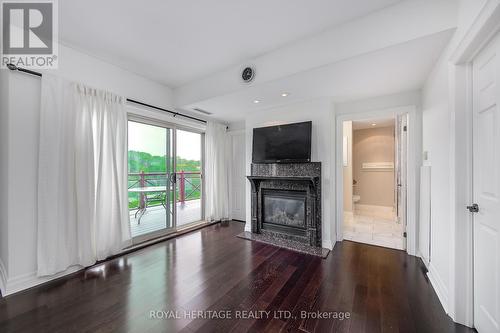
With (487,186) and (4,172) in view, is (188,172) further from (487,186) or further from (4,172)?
(487,186)

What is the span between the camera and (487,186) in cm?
135

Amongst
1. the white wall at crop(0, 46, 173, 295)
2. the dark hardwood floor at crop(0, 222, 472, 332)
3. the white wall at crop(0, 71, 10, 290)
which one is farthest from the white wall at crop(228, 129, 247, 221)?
the white wall at crop(0, 71, 10, 290)

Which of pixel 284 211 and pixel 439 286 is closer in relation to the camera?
pixel 439 286

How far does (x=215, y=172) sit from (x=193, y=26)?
285cm

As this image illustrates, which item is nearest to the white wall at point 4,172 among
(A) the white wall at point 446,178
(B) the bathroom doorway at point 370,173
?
(A) the white wall at point 446,178

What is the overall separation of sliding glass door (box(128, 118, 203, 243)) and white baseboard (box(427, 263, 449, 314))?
375 centimetres

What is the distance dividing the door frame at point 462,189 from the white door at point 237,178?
352 centimetres

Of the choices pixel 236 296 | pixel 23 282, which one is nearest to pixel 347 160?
pixel 236 296

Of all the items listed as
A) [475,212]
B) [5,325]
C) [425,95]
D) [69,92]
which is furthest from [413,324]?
[69,92]

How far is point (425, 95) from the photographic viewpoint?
2.48 m

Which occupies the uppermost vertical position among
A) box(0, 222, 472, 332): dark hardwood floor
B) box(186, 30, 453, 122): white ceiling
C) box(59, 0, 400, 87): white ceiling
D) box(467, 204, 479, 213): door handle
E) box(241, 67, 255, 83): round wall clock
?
box(59, 0, 400, 87): white ceiling

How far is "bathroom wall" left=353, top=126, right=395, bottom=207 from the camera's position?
529 cm

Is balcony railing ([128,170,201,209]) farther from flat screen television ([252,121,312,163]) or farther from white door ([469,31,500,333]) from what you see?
white door ([469,31,500,333])

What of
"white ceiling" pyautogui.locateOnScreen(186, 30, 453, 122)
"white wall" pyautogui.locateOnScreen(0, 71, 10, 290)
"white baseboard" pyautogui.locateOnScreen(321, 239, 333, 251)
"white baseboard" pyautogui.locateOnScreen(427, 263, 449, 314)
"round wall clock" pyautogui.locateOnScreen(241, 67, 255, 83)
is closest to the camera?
"white baseboard" pyautogui.locateOnScreen(427, 263, 449, 314)
